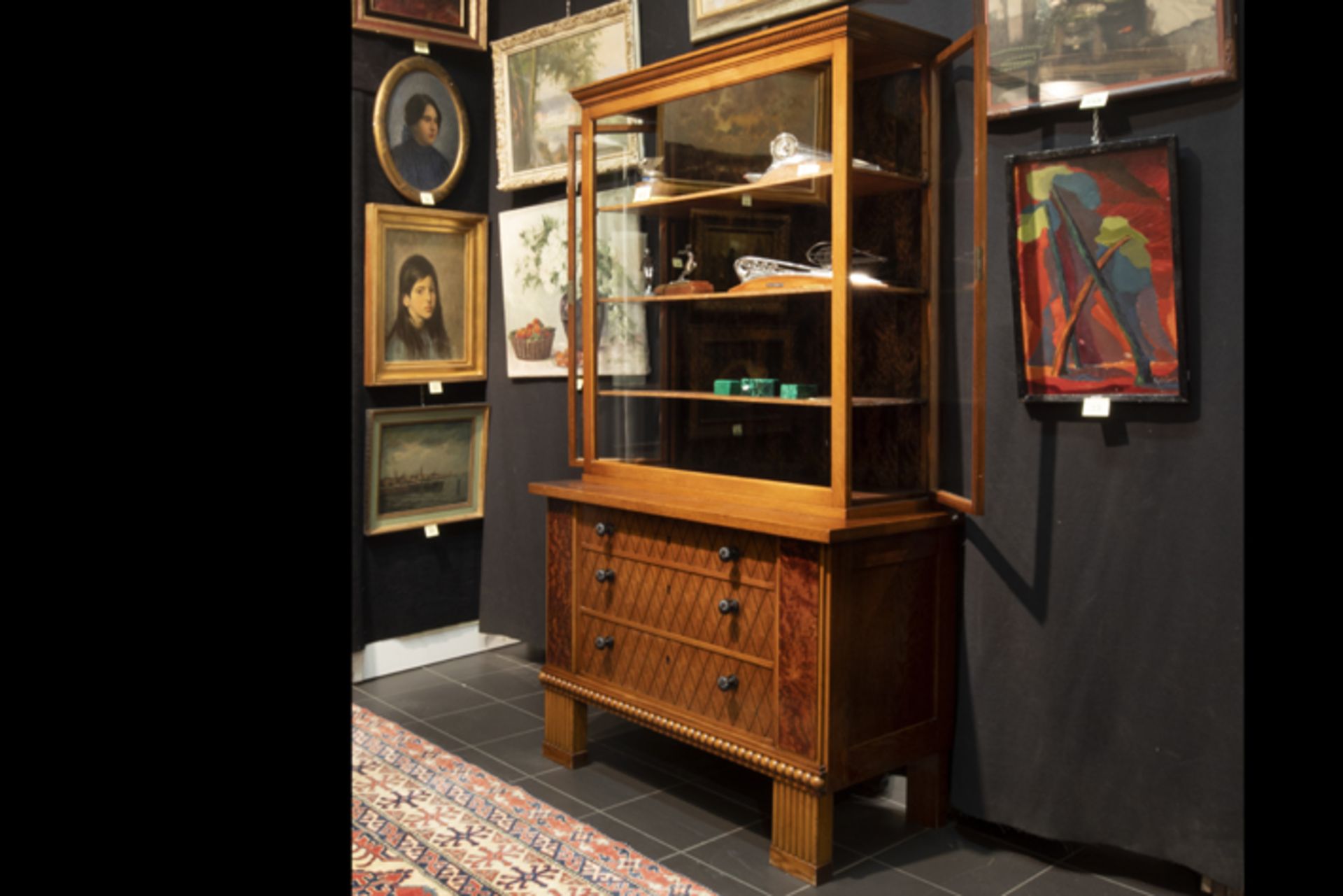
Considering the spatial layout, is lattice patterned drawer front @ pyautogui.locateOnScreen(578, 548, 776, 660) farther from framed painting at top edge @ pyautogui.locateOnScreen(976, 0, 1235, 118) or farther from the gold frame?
the gold frame

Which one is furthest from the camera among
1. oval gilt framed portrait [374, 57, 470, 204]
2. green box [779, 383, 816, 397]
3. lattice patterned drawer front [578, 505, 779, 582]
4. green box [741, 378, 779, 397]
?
oval gilt framed portrait [374, 57, 470, 204]

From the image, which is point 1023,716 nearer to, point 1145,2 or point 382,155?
point 1145,2

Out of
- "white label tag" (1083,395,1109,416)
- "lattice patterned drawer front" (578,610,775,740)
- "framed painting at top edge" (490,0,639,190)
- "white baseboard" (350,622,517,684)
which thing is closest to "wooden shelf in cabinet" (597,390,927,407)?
"white label tag" (1083,395,1109,416)

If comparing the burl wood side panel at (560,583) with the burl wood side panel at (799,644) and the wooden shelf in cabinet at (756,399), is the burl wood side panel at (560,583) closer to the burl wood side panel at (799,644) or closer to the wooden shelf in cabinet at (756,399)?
the wooden shelf in cabinet at (756,399)

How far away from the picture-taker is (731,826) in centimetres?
373

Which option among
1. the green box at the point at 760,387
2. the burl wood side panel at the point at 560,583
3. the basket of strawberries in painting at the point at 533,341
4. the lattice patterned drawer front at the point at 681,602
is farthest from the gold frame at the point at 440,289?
the green box at the point at 760,387

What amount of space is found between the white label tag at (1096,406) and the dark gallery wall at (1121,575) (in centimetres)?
4

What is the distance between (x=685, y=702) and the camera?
3781mm

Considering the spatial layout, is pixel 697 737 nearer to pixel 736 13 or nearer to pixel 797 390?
pixel 797 390

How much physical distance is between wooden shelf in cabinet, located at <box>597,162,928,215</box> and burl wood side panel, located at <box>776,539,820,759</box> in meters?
1.14

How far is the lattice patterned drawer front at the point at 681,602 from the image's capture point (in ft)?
11.5

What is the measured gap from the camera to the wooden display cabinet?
336cm

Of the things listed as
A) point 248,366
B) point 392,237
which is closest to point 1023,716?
point 248,366

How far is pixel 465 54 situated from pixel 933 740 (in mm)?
4115
